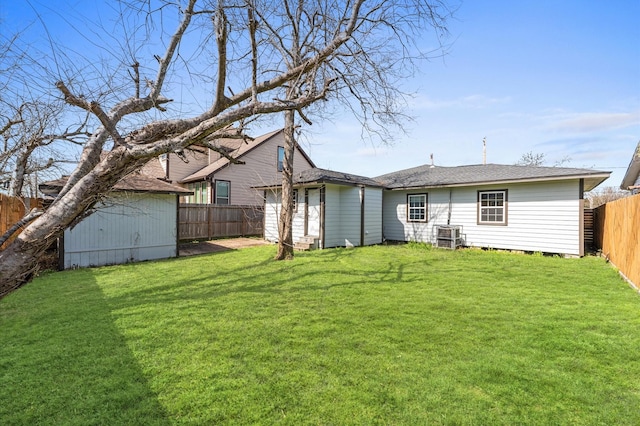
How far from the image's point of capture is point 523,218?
10695mm

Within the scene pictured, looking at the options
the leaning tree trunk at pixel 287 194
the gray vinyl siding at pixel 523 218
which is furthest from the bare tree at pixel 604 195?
the leaning tree trunk at pixel 287 194

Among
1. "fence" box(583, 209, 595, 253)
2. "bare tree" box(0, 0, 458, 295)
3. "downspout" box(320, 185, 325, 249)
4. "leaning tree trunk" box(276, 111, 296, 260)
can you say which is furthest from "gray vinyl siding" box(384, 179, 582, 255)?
"bare tree" box(0, 0, 458, 295)

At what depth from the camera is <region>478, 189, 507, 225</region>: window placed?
1116 centimetres

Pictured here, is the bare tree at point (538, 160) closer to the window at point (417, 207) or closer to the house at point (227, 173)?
the window at point (417, 207)

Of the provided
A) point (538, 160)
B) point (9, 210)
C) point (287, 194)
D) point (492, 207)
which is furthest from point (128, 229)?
point (538, 160)

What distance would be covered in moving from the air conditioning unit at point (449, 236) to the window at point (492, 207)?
895 millimetres

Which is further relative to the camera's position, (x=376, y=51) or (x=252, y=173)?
(x=252, y=173)

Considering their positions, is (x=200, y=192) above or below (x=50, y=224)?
above

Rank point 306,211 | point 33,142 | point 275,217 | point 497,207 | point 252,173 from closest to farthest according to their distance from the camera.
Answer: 1. point 33,142
2. point 497,207
3. point 306,211
4. point 275,217
5. point 252,173

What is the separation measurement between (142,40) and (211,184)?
15.1 meters

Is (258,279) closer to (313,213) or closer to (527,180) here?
(313,213)

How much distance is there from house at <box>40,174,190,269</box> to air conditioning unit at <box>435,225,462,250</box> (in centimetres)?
996

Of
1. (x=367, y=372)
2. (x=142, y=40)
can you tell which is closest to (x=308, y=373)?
(x=367, y=372)

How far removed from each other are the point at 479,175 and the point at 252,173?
1334 centimetres
